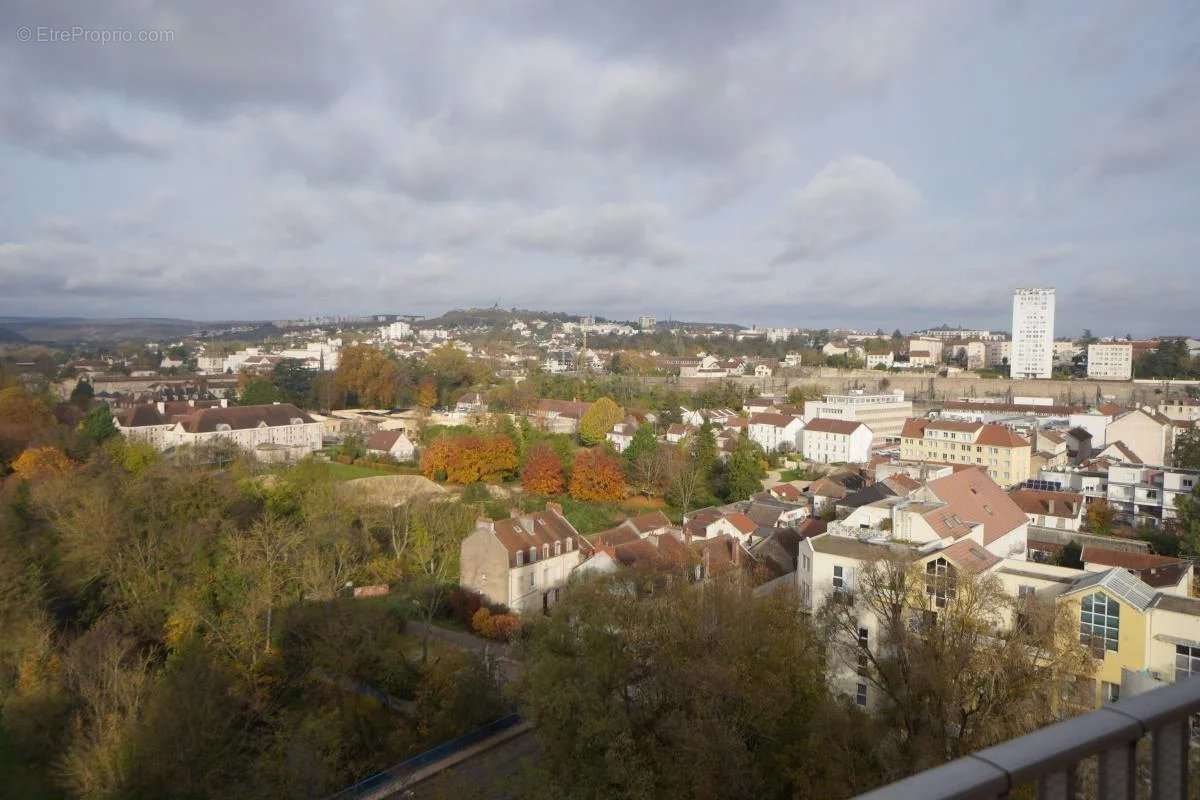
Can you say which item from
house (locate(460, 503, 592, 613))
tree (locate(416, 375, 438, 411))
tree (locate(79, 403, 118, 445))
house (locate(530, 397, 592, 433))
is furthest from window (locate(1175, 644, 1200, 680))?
tree (locate(416, 375, 438, 411))

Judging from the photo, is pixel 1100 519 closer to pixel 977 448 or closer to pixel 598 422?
pixel 977 448

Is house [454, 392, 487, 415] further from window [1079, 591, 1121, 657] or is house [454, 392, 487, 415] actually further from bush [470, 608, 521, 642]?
window [1079, 591, 1121, 657]

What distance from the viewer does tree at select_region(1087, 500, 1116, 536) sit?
20844mm

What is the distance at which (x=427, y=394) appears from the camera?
140 ft

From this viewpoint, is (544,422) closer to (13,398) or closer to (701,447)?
(701,447)

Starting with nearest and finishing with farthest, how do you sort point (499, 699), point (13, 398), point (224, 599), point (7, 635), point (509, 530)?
point (499, 699) → point (7, 635) → point (224, 599) → point (509, 530) → point (13, 398)

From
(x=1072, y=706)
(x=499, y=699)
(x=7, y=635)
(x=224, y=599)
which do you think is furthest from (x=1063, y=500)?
(x=7, y=635)

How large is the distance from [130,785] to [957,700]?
33.4 feet

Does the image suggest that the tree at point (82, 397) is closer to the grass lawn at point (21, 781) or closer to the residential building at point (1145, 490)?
the grass lawn at point (21, 781)

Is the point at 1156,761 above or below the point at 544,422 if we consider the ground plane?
above

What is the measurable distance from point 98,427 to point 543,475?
17.0 meters

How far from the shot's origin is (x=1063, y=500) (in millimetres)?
20469

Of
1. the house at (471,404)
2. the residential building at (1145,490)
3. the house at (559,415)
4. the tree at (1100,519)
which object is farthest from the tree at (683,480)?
the house at (471,404)

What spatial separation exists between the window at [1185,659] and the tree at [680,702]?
4.58m
